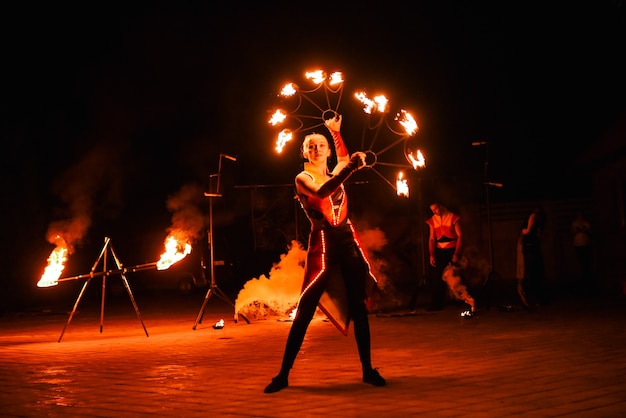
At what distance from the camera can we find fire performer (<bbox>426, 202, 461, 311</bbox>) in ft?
44.3

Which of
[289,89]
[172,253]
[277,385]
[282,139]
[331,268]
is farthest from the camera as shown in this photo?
[172,253]

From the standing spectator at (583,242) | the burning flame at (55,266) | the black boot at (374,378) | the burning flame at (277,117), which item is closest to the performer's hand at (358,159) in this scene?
the black boot at (374,378)

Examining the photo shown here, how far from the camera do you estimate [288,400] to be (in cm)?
584

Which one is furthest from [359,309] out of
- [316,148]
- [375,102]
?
[375,102]

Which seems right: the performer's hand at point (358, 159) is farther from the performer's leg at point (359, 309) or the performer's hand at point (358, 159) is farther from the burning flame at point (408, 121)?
the burning flame at point (408, 121)

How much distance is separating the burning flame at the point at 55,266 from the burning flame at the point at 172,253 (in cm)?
144

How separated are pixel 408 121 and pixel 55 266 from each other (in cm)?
556

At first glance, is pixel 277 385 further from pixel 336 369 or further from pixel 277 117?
pixel 277 117

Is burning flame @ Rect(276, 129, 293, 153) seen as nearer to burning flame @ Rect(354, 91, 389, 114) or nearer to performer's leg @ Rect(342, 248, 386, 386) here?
burning flame @ Rect(354, 91, 389, 114)

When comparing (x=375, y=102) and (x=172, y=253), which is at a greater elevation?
(x=375, y=102)

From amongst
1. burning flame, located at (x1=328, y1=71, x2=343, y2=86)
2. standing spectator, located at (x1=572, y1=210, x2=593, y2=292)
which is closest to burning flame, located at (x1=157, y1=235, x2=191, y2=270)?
burning flame, located at (x1=328, y1=71, x2=343, y2=86)

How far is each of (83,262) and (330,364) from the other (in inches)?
761

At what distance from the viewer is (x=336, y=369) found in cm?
736

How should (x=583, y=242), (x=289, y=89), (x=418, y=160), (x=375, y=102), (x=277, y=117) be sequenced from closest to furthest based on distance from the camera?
(x=418, y=160) < (x=375, y=102) < (x=277, y=117) < (x=289, y=89) < (x=583, y=242)
